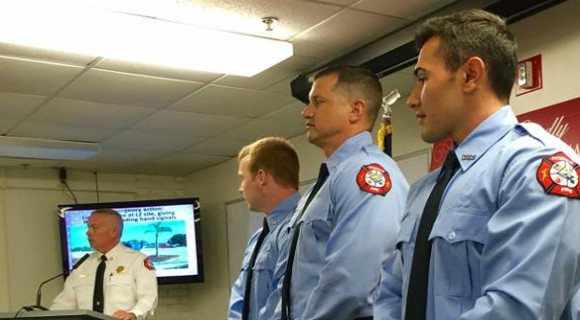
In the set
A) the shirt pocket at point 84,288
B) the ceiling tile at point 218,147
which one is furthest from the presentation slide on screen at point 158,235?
the shirt pocket at point 84,288

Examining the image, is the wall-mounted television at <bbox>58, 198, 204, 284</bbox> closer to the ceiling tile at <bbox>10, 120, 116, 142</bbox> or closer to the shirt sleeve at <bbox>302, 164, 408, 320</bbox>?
the ceiling tile at <bbox>10, 120, 116, 142</bbox>

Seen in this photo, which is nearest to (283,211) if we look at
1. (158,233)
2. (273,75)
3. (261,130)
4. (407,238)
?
(407,238)

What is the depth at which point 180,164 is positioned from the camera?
7.99 m

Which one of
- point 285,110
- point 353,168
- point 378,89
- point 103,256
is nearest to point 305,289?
point 353,168

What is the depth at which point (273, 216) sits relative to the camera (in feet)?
10.7

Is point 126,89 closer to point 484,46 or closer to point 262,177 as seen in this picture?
point 262,177

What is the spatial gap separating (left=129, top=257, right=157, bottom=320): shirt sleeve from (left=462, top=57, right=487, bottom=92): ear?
367 centimetres

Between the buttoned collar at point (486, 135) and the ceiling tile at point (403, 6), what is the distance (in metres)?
2.45

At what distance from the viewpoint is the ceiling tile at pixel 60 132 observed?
245 inches

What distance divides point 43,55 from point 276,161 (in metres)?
1.99

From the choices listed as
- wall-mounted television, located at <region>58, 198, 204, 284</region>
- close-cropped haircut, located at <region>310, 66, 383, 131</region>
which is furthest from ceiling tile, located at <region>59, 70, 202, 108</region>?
close-cropped haircut, located at <region>310, 66, 383, 131</region>

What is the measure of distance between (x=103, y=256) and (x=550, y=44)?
3.09 meters

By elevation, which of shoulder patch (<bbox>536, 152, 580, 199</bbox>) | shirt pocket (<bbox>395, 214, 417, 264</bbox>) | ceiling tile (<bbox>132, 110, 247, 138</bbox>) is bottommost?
shirt pocket (<bbox>395, 214, 417, 264</bbox>)

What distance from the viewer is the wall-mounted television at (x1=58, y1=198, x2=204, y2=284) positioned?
750 centimetres
